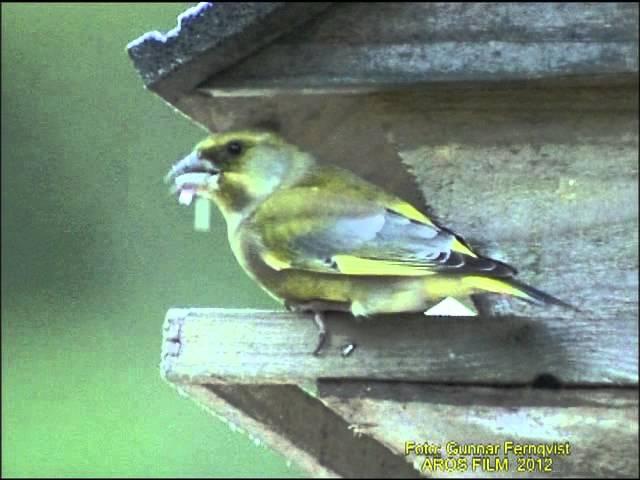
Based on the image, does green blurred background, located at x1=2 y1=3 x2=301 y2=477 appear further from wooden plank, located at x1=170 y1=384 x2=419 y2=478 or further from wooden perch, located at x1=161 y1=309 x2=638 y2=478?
wooden perch, located at x1=161 y1=309 x2=638 y2=478

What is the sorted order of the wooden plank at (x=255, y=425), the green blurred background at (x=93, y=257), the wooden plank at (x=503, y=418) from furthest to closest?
the green blurred background at (x=93, y=257) → the wooden plank at (x=255, y=425) → the wooden plank at (x=503, y=418)

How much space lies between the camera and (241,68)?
940 mm

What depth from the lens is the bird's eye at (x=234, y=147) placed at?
3.18ft

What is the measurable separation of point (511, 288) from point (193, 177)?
26 centimetres

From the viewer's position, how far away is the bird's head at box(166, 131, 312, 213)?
960 mm

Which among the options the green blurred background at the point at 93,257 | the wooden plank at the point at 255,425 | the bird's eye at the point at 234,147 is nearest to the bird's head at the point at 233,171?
the bird's eye at the point at 234,147

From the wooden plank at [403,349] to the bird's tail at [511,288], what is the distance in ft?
0.08

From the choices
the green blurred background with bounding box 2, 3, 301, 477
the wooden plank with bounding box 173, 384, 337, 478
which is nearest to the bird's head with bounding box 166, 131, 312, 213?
the wooden plank with bounding box 173, 384, 337, 478

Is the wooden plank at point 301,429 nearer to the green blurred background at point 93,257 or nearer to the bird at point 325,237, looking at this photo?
the bird at point 325,237

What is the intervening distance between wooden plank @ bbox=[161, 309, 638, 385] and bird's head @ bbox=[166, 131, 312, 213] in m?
0.09

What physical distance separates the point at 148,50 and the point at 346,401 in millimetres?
307

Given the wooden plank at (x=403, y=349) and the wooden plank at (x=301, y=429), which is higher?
the wooden plank at (x=403, y=349)

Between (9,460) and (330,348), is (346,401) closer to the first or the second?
(330,348)

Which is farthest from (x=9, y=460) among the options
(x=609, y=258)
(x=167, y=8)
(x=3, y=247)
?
(x=609, y=258)
